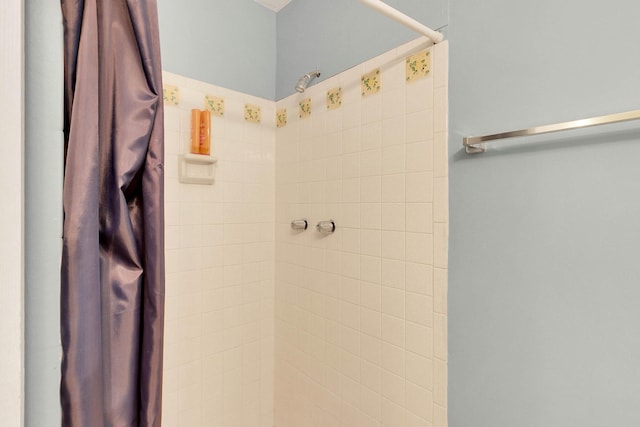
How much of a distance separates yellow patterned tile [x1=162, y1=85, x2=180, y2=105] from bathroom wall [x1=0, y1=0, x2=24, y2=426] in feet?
3.96

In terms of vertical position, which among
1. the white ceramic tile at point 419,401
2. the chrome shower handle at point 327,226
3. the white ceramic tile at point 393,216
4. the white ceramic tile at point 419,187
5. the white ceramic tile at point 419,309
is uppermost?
the white ceramic tile at point 419,187

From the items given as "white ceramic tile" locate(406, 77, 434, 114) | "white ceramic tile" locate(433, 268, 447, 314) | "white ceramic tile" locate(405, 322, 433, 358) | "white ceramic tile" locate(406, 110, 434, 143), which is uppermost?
"white ceramic tile" locate(406, 77, 434, 114)

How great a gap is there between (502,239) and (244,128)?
4.31ft

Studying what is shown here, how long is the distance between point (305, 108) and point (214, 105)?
449 millimetres

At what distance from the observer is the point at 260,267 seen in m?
1.81

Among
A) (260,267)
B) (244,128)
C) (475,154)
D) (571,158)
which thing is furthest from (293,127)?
(571,158)

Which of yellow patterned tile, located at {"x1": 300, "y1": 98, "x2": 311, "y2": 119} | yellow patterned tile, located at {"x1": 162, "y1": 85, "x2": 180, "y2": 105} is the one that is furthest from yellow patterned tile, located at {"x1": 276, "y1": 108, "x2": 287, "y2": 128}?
yellow patterned tile, located at {"x1": 162, "y1": 85, "x2": 180, "y2": 105}

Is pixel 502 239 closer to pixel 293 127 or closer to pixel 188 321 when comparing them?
pixel 293 127

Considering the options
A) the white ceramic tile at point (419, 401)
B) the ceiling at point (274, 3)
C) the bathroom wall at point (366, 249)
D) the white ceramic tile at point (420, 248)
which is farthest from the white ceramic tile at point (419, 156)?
the ceiling at point (274, 3)

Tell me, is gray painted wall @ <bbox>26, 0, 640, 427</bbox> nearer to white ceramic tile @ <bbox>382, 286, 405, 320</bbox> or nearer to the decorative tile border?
white ceramic tile @ <bbox>382, 286, 405, 320</bbox>

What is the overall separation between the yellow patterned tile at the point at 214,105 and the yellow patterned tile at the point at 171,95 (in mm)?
134

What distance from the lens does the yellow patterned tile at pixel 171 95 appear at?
1.47m

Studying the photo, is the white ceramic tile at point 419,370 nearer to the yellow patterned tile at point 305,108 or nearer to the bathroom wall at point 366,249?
the bathroom wall at point 366,249

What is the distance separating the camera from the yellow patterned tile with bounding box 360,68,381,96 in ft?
4.34
